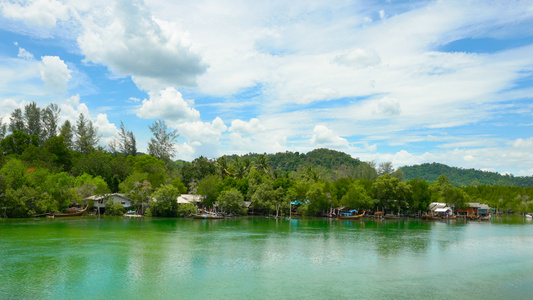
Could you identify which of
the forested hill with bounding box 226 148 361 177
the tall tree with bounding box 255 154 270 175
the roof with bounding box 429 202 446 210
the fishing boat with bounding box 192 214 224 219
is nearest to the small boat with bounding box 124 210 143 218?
the fishing boat with bounding box 192 214 224 219

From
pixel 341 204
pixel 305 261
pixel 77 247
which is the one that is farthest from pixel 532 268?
pixel 341 204

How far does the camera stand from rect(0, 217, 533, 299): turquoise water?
63.0 ft

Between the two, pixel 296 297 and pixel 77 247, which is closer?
pixel 296 297

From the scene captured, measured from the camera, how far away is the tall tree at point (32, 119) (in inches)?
3189

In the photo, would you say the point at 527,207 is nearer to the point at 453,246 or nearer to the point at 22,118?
the point at 453,246

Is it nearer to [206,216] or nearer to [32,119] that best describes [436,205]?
[206,216]

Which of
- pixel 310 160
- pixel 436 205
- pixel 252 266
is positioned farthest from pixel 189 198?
pixel 310 160

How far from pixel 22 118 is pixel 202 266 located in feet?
250

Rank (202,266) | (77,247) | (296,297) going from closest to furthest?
(296,297), (202,266), (77,247)

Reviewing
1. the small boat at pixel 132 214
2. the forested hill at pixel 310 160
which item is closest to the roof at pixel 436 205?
the small boat at pixel 132 214

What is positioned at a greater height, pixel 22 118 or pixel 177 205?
pixel 22 118

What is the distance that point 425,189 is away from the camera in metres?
76.9

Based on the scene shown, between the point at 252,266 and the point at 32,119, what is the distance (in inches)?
3066

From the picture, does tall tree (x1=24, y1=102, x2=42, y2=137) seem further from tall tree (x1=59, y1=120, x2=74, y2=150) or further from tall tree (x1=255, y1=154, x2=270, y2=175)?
tall tree (x1=255, y1=154, x2=270, y2=175)
